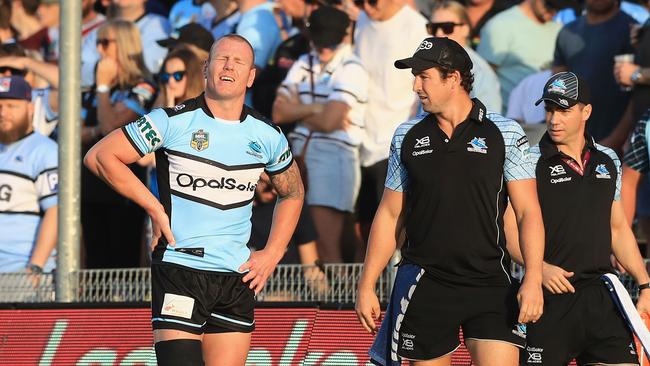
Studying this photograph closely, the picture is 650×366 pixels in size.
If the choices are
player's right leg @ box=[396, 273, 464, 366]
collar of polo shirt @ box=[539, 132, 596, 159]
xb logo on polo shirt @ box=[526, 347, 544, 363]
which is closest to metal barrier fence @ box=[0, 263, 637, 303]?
collar of polo shirt @ box=[539, 132, 596, 159]

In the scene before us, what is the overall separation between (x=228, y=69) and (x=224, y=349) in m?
1.44

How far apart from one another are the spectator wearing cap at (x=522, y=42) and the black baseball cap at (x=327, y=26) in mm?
1339

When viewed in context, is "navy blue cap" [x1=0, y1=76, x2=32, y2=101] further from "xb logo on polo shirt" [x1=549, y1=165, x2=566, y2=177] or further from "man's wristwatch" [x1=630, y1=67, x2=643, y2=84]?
"xb logo on polo shirt" [x1=549, y1=165, x2=566, y2=177]

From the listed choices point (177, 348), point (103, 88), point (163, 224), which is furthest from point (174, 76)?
point (177, 348)

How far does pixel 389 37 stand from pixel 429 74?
4.19 m

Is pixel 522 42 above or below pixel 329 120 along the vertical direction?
above

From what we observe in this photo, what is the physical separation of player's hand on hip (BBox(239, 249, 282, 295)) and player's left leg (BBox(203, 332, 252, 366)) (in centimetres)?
28

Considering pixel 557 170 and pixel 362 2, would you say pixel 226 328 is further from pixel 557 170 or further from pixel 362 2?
pixel 362 2

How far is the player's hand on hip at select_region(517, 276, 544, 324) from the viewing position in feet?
21.1

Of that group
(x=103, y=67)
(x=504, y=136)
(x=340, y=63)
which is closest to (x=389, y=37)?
(x=340, y=63)

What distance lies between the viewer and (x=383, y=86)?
10797 millimetres

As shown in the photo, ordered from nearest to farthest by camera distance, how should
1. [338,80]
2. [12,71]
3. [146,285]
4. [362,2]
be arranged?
[146,285], [338,80], [362,2], [12,71]

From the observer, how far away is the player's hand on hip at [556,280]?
23.5 feet

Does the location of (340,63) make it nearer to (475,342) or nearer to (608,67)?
(608,67)
